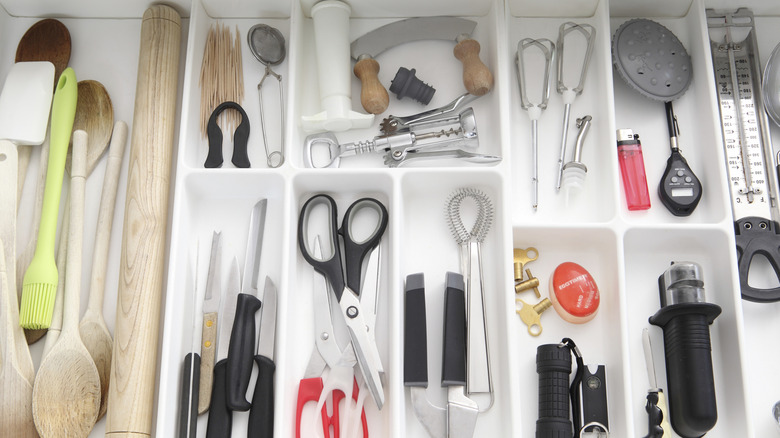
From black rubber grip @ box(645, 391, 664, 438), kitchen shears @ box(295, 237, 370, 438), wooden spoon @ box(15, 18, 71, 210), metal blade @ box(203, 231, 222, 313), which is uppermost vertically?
wooden spoon @ box(15, 18, 71, 210)

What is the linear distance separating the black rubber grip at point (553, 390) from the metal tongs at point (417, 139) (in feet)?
1.37

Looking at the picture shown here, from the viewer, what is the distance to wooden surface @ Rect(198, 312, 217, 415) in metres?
1.39

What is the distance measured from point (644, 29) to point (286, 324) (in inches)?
37.3

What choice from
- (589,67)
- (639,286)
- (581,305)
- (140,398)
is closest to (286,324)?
(140,398)

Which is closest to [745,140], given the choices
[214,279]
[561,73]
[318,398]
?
[561,73]

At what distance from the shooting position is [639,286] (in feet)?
4.91

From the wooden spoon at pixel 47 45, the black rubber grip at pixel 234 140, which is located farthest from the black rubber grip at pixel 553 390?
the wooden spoon at pixel 47 45

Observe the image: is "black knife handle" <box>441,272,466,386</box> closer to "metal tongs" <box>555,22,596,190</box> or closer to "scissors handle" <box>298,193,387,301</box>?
"scissors handle" <box>298,193,387,301</box>

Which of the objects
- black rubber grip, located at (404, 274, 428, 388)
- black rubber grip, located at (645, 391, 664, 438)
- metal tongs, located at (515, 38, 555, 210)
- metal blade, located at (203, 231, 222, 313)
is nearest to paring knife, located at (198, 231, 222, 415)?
metal blade, located at (203, 231, 222, 313)

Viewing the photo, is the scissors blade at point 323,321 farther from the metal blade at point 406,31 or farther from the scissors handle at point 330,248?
the metal blade at point 406,31

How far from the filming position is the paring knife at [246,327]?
1.37 m

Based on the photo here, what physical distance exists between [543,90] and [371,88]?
0.36 metres

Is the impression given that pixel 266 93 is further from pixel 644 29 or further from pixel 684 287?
pixel 684 287

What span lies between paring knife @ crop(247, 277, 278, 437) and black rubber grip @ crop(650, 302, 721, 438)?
2.35ft
